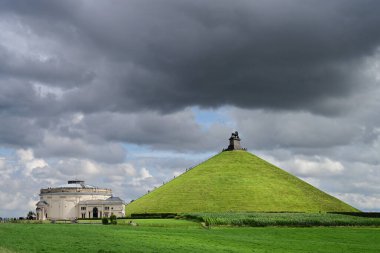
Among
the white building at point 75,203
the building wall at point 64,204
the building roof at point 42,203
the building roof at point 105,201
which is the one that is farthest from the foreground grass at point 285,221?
the building roof at point 42,203

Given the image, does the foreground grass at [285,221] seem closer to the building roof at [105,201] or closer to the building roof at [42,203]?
the building roof at [105,201]

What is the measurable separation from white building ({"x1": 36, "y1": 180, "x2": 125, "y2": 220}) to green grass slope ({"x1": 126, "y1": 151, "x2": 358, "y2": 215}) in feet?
28.9

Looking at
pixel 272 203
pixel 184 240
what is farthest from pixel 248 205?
pixel 184 240

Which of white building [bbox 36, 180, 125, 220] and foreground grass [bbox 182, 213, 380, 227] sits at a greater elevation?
white building [bbox 36, 180, 125, 220]

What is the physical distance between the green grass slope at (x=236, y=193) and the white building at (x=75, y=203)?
8821 mm

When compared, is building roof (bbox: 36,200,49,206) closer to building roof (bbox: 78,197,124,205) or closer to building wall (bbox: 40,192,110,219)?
building wall (bbox: 40,192,110,219)

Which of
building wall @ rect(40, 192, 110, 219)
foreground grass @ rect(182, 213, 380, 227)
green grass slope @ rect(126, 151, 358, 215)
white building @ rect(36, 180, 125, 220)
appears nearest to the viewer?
foreground grass @ rect(182, 213, 380, 227)

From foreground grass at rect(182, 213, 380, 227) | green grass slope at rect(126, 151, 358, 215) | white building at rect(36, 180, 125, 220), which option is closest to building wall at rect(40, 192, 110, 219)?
white building at rect(36, 180, 125, 220)

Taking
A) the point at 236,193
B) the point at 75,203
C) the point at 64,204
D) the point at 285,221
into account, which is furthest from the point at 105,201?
the point at 285,221

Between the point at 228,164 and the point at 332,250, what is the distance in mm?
133823

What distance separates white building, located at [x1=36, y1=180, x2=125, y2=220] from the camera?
155 metres

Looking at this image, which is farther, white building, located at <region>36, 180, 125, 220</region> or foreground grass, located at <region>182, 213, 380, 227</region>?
white building, located at <region>36, 180, 125, 220</region>

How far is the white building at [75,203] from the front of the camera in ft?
508

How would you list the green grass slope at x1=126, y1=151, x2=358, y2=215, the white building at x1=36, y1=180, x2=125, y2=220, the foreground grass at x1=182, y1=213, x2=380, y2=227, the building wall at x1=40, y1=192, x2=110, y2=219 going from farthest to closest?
the building wall at x1=40, y1=192, x2=110, y2=219, the green grass slope at x1=126, y1=151, x2=358, y2=215, the white building at x1=36, y1=180, x2=125, y2=220, the foreground grass at x1=182, y1=213, x2=380, y2=227
